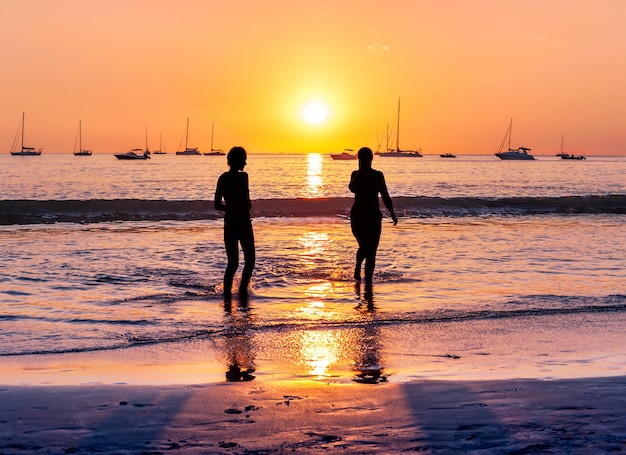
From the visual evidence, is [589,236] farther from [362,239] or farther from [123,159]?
[123,159]

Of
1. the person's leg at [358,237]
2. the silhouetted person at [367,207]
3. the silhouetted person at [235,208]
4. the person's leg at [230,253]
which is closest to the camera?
the silhouetted person at [235,208]

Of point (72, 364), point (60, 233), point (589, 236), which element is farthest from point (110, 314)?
point (589, 236)

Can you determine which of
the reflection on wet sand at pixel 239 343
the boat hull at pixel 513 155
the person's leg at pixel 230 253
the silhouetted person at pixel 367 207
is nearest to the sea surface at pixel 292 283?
the reflection on wet sand at pixel 239 343

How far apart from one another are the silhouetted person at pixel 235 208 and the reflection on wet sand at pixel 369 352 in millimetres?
1581

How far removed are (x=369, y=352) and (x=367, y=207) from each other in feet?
15.0

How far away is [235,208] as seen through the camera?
9469 mm

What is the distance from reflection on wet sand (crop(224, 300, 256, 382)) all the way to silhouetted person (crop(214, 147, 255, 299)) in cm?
58

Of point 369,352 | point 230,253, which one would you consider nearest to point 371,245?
point 230,253

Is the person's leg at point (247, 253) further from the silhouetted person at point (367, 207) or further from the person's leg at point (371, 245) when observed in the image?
the person's leg at point (371, 245)

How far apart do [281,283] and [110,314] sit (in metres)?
2.99

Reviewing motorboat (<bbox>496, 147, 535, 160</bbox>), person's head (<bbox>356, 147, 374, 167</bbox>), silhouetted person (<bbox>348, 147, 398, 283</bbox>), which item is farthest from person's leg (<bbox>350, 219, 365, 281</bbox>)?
motorboat (<bbox>496, 147, 535, 160</bbox>)

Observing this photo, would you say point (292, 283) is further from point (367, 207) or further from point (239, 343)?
point (239, 343)

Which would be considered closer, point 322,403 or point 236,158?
point 322,403

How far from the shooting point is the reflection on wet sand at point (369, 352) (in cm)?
550
